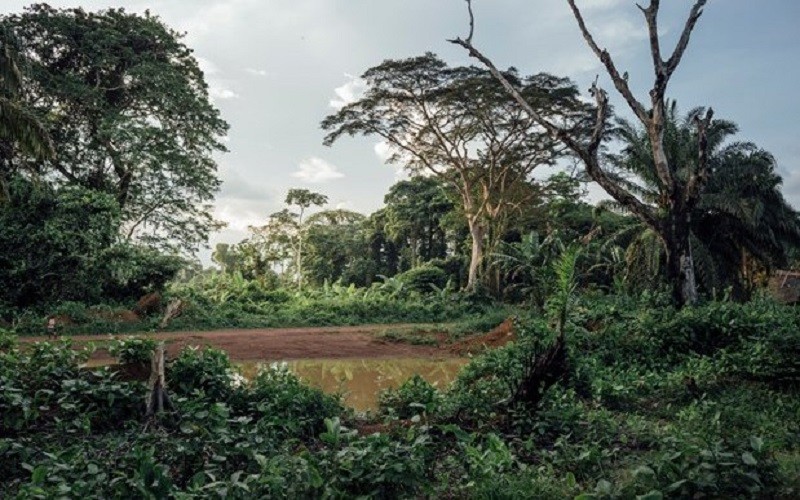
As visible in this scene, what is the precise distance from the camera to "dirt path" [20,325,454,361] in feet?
45.5

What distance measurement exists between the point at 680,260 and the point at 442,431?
28.1 ft

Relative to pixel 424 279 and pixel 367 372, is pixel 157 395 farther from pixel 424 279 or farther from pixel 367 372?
pixel 424 279

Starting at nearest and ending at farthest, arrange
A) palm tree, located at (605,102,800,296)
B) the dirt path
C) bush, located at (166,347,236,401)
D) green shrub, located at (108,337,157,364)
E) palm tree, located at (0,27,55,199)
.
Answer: bush, located at (166,347,236,401), green shrub, located at (108,337,157,364), palm tree, located at (0,27,55,199), the dirt path, palm tree, located at (605,102,800,296)

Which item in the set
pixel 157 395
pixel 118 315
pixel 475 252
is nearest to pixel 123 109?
pixel 118 315

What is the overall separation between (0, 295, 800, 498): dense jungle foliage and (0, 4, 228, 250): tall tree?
15.1m

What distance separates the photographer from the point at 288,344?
15.3 meters

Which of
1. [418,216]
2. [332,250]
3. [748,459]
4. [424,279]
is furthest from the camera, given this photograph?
[332,250]

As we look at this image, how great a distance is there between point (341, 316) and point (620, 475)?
745 inches

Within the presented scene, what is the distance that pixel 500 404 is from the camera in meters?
6.14

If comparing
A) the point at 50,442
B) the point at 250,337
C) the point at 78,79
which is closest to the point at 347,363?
the point at 250,337

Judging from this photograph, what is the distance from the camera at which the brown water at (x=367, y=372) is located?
1048 centimetres

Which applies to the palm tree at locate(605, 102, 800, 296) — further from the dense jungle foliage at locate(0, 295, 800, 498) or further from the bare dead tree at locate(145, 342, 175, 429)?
the bare dead tree at locate(145, 342, 175, 429)

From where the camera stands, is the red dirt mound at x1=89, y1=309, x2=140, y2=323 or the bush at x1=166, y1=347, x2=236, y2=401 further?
the red dirt mound at x1=89, y1=309, x2=140, y2=323

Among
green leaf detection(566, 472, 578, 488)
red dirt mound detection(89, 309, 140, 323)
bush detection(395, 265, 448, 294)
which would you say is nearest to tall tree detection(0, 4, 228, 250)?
red dirt mound detection(89, 309, 140, 323)
